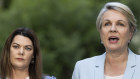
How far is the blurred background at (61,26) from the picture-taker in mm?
15570

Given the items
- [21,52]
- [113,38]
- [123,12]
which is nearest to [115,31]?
[113,38]

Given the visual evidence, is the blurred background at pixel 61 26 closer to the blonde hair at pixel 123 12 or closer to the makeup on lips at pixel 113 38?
the blonde hair at pixel 123 12

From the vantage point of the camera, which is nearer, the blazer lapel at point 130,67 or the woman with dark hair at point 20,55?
the blazer lapel at point 130,67

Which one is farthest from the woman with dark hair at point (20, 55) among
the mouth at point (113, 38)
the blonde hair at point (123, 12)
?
the mouth at point (113, 38)

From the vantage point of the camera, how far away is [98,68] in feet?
14.9

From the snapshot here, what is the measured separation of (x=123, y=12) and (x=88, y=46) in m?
12.2

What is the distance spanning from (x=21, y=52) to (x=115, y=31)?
3.36 feet

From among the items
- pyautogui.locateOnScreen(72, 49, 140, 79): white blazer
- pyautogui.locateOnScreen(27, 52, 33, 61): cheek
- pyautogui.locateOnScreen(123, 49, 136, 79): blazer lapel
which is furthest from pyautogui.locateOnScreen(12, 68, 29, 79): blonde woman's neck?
pyautogui.locateOnScreen(123, 49, 136, 79): blazer lapel

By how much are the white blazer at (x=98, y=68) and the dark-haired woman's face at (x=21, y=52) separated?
1.76 ft

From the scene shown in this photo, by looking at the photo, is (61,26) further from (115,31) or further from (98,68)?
(115,31)

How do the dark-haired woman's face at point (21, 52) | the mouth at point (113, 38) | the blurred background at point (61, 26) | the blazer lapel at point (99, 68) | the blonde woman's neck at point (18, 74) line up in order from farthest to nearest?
1. the blurred background at point (61, 26)
2. the blonde woman's neck at point (18, 74)
3. the dark-haired woman's face at point (21, 52)
4. the blazer lapel at point (99, 68)
5. the mouth at point (113, 38)

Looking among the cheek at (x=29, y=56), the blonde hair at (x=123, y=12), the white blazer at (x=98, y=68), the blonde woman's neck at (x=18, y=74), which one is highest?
the blonde hair at (x=123, y=12)

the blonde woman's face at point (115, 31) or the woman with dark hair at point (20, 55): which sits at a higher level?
the blonde woman's face at point (115, 31)

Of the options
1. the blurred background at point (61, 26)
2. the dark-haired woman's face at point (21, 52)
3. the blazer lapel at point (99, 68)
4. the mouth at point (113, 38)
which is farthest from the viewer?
the blurred background at point (61, 26)
